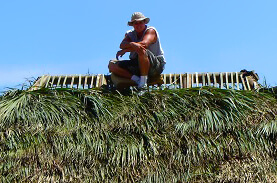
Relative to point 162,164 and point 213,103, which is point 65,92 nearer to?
point 162,164

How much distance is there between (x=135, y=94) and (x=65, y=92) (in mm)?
734

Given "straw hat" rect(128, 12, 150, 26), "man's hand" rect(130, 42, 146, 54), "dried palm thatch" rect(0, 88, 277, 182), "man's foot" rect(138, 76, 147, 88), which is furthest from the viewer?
"straw hat" rect(128, 12, 150, 26)

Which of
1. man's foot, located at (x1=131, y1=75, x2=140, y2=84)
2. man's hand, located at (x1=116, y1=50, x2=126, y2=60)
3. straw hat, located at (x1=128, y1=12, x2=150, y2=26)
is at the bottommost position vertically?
man's foot, located at (x1=131, y1=75, x2=140, y2=84)

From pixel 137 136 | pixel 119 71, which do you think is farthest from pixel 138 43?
pixel 137 136

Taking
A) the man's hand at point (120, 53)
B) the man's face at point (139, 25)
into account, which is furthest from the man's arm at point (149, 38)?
the man's hand at point (120, 53)

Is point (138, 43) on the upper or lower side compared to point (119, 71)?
upper

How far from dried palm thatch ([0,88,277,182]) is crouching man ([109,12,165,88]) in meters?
0.38

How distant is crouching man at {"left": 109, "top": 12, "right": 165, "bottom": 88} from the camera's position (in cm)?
489

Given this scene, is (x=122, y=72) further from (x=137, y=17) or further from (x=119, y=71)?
(x=137, y=17)

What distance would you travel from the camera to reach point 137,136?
4547 mm

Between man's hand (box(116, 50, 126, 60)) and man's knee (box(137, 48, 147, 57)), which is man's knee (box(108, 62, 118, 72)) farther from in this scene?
man's knee (box(137, 48, 147, 57))

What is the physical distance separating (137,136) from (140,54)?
917mm

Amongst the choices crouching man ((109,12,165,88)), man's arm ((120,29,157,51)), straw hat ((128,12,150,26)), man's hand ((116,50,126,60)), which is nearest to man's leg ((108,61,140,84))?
crouching man ((109,12,165,88))

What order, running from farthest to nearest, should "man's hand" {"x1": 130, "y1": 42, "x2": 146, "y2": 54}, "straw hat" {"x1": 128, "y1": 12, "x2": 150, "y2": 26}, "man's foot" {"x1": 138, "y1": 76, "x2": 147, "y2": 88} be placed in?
"straw hat" {"x1": 128, "y1": 12, "x2": 150, "y2": 26} < "man's foot" {"x1": 138, "y1": 76, "x2": 147, "y2": 88} < "man's hand" {"x1": 130, "y1": 42, "x2": 146, "y2": 54}
